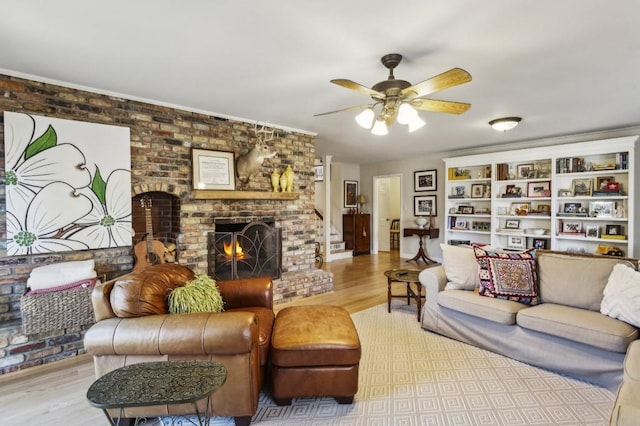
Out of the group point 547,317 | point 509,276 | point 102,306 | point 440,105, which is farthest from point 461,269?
point 102,306

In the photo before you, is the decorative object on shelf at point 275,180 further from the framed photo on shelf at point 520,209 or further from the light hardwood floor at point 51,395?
the framed photo on shelf at point 520,209

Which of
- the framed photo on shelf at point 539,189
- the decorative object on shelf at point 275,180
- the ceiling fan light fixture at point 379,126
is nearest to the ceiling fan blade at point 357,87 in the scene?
the ceiling fan light fixture at point 379,126

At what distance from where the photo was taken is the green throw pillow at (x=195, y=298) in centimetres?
194

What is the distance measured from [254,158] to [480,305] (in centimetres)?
279

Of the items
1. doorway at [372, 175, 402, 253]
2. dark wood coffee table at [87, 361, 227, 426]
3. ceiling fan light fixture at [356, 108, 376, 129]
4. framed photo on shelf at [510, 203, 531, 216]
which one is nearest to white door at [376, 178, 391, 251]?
doorway at [372, 175, 402, 253]

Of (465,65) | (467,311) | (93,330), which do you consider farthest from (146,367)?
(465,65)

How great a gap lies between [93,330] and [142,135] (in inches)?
87.5

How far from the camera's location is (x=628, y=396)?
134 cm

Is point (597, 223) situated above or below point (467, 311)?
Answer: above

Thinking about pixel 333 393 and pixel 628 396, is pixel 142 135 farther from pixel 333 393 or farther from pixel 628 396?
pixel 628 396

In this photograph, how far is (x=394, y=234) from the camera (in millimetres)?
9352

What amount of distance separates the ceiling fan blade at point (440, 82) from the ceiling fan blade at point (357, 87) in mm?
169

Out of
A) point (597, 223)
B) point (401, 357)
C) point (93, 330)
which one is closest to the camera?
point (93, 330)

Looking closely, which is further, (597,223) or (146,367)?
(597,223)
